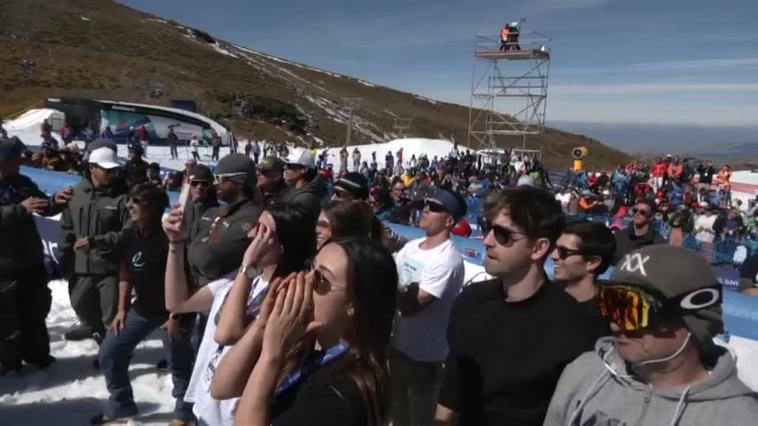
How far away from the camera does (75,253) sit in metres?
5.20

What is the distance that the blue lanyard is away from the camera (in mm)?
1816

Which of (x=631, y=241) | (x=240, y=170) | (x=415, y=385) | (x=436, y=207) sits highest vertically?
(x=240, y=170)

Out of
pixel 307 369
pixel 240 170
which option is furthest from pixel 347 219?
pixel 307 369

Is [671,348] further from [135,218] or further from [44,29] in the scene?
[44,29]

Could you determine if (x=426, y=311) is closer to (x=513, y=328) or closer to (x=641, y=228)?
(x=513, y=328)

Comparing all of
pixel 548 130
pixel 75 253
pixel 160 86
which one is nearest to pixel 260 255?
pixel 75 253

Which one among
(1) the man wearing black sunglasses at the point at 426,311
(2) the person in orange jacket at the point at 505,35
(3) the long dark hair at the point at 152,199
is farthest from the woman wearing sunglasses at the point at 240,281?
(2) the person in orange jacket at the point at 505,35

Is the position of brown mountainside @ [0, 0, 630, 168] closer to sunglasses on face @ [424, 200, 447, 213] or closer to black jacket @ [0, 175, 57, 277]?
black jacket @ [0, 175, 57, 277]

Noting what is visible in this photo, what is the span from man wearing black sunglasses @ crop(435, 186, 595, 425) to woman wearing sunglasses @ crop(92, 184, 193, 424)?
7.54ft

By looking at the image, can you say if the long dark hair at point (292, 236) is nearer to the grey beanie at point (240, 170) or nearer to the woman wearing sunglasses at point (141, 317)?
the grey beanie at point (240, 170)

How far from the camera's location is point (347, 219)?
3.56 m

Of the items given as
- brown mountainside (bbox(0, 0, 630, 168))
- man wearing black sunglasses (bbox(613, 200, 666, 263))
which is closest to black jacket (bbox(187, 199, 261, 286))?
man wearing black sunglasses (bbox(613, 200, 666, 263))

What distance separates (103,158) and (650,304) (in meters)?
4.36

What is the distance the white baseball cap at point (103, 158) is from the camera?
488 centimetres
